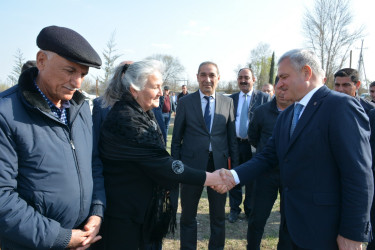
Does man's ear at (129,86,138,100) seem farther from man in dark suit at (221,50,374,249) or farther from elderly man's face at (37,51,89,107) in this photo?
man in dark suit at (221,50,374,249)

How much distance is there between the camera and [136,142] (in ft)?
7.11

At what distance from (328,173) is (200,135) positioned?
1.89 metres

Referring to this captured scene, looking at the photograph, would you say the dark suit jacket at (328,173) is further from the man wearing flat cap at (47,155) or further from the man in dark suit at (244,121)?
the man in dark suit at (244,121)

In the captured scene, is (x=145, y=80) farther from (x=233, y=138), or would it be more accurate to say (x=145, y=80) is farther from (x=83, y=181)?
(x=233, y=138)

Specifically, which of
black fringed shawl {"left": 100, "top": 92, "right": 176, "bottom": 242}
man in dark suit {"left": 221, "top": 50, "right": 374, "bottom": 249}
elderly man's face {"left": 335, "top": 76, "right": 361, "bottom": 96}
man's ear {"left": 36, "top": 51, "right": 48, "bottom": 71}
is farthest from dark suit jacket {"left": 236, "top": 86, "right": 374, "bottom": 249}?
elderly man's face {"left": 335, "top": 76, "right": 361, "bottom": 96}

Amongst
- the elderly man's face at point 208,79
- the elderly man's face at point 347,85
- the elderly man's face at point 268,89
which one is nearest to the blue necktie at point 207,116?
the elderly man's face at point 208,79

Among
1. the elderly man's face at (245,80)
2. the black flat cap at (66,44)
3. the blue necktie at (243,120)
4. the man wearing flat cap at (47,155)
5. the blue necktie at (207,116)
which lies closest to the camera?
the man wearing flat cap at (47,155)

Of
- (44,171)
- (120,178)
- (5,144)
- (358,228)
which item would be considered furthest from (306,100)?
(5,144)

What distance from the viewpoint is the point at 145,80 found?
2.36 metres

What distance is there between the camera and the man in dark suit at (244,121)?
16.5 feet

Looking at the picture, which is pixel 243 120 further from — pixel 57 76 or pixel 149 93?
pixel 57 76

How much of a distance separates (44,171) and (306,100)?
197 cm

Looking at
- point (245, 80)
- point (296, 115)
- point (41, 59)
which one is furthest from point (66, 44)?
point (245, 80)

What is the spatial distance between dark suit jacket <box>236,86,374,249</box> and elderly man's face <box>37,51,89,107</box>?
1.67 metres
